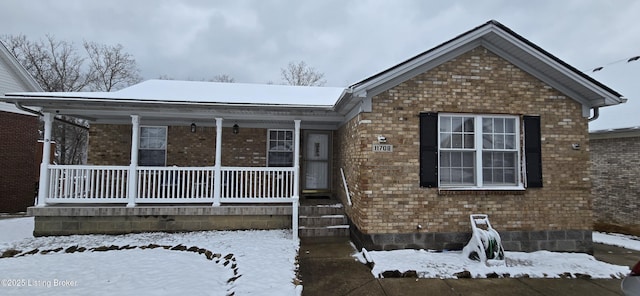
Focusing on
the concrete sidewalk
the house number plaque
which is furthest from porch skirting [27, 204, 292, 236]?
the house number plaque

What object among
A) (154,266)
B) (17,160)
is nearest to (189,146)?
(154,266)

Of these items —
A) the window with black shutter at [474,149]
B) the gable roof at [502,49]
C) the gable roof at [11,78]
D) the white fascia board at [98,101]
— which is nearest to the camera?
the gable roof at [502,49]

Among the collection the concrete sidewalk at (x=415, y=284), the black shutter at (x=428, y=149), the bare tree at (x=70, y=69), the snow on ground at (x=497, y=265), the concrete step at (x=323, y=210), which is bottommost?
the concrete sidewalk at (x=415, y=284)

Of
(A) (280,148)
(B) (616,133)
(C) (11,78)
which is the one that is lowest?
(A) (280,148)

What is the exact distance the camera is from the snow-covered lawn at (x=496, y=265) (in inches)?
185

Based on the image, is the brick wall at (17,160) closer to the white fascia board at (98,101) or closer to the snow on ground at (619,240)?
the white fascia board at (98,101)

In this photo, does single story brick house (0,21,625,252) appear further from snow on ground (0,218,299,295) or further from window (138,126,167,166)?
window (138,126,167,166)

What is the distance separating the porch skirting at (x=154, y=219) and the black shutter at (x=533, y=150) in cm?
527

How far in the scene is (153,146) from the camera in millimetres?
8508

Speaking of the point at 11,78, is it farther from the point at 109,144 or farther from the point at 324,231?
the point at 324,231

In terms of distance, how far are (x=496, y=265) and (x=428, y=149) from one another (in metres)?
2.29

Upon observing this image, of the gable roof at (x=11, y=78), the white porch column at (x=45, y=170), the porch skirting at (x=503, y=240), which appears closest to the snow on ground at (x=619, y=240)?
the porch skirting at (x=503, y=240)

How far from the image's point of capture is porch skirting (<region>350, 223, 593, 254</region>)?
5570 millimetres

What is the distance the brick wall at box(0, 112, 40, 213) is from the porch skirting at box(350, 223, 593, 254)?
46.8 feet
